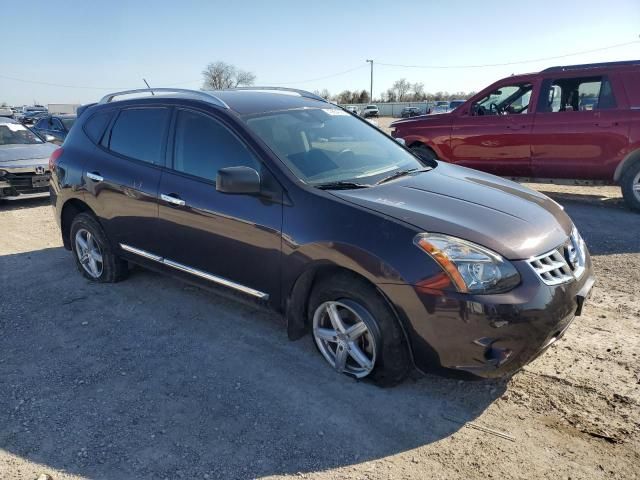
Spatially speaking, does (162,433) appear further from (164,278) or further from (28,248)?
(28,248)

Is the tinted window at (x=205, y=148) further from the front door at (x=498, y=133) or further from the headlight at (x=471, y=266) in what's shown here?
the front door at (x=498, y=133)

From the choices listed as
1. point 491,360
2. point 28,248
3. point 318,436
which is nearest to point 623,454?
point 491,360

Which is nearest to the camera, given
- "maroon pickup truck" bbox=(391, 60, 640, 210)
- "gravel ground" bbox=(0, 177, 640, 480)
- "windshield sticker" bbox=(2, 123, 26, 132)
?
"gravel ground" bbox=(0, 177, 640, 480)

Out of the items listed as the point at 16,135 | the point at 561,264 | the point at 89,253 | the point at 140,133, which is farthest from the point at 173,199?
Answer: the point at 16,135

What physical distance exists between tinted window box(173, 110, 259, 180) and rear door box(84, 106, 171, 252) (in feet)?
0.76

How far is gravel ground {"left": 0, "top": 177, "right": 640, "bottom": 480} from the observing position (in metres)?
2.54

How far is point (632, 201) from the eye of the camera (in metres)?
7.33

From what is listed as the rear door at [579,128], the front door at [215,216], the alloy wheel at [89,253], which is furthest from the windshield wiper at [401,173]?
the rear door at [579,128]

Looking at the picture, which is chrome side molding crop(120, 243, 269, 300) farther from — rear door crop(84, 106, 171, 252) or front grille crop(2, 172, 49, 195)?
front grille crop(2, 172, 49, 195)

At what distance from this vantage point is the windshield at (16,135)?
973 cm

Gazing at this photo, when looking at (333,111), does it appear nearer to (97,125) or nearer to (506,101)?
(97,125)

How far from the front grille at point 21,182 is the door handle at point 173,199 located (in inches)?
240

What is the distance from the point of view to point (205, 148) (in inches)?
Answer: 152

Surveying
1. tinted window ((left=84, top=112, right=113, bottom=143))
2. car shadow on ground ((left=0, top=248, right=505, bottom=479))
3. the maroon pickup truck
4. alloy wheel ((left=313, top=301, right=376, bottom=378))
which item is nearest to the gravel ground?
car shadow on ground ((left=0, top=248, right=505, bottom=479))
